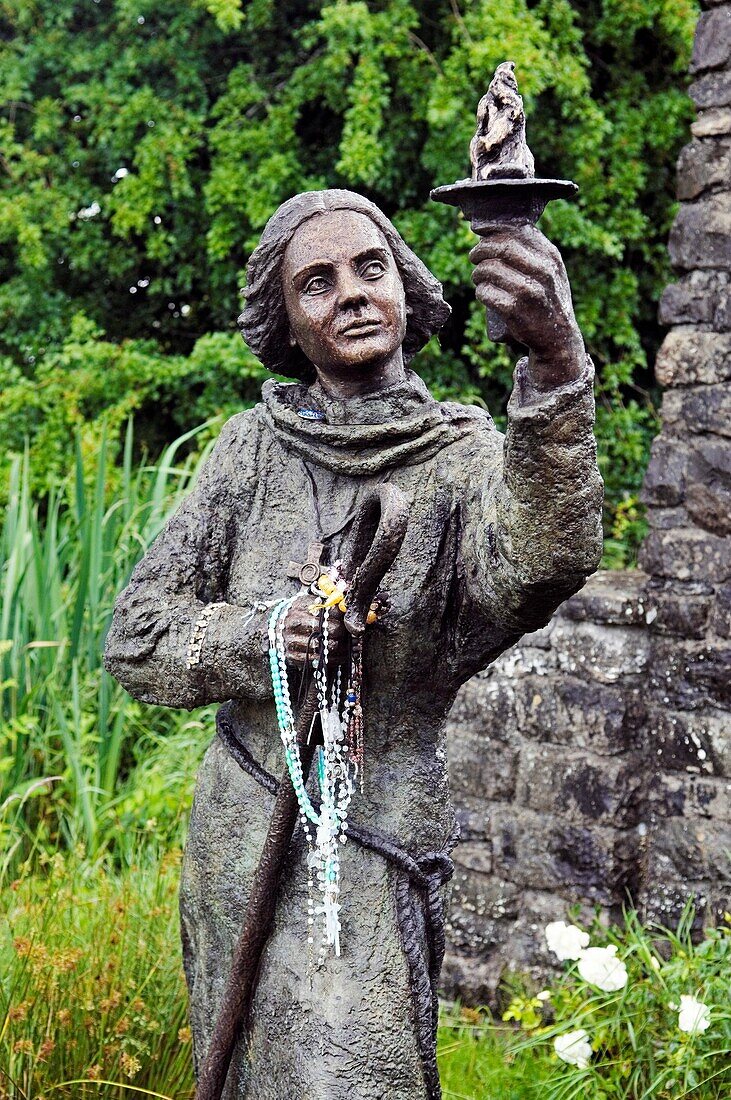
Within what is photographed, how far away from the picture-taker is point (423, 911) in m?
2.34

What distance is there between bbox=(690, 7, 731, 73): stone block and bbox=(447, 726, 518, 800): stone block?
2.33 m

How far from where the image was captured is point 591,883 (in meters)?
4.82

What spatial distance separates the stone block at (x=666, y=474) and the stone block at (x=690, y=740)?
2.29 feet

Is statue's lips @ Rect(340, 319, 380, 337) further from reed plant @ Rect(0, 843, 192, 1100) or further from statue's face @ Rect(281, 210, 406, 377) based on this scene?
reed plant @ Rect(0, 843, 192, 1100)

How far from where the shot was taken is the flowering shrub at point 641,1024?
3756 millimetres

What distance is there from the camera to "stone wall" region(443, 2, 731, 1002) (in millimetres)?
4621

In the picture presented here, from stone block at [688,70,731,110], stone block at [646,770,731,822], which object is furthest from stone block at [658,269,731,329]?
stone block at [646,770,731,822]

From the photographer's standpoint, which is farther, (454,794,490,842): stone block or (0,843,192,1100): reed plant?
(454,794,490,842): stone block

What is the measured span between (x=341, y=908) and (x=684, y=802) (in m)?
2.61

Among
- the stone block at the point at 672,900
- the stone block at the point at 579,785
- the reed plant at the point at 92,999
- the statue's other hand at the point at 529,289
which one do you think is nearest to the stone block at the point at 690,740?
the stone block at the point at 579,785

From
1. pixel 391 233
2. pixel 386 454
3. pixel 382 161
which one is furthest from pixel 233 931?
pixel 382 161

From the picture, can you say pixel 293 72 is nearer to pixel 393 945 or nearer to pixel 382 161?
pixel 382 161

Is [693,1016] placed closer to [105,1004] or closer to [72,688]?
[105,1004]

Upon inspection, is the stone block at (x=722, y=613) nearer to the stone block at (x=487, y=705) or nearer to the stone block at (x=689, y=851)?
the stone block at (x=689, y=851)
